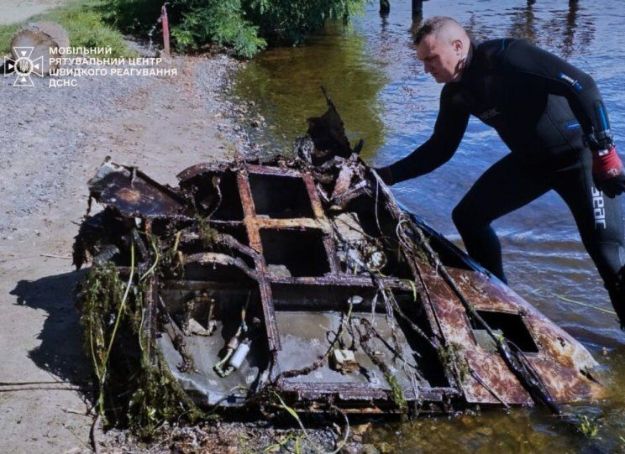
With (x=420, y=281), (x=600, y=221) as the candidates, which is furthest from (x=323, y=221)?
(x=600, y=221)

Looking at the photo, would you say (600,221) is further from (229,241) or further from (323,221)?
(229,241)

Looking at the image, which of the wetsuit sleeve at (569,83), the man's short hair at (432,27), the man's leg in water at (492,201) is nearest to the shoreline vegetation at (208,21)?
the man's leg in water at (492,201)

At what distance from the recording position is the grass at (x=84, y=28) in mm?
14719

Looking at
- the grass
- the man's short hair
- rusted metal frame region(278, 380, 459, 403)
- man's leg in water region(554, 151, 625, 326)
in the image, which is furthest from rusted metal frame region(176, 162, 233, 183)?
the grass

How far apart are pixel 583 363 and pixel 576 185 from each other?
1.26 metres

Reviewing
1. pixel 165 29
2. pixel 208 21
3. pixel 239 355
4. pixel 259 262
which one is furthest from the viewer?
pixel 208 21

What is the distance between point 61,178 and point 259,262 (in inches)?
170

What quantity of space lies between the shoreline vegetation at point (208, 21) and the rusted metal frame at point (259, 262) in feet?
35.2

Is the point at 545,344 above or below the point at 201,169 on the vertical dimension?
below

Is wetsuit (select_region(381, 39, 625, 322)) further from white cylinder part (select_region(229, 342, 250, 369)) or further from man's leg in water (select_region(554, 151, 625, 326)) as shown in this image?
white cylinder part (select_region(229, 342, 250, 369))

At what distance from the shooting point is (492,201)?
5262 millimetres

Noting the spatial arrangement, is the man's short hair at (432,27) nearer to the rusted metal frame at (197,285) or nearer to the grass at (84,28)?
the rusted metal frame at (197,285)

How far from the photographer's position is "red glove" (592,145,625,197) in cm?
433

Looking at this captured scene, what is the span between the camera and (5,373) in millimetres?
4480
